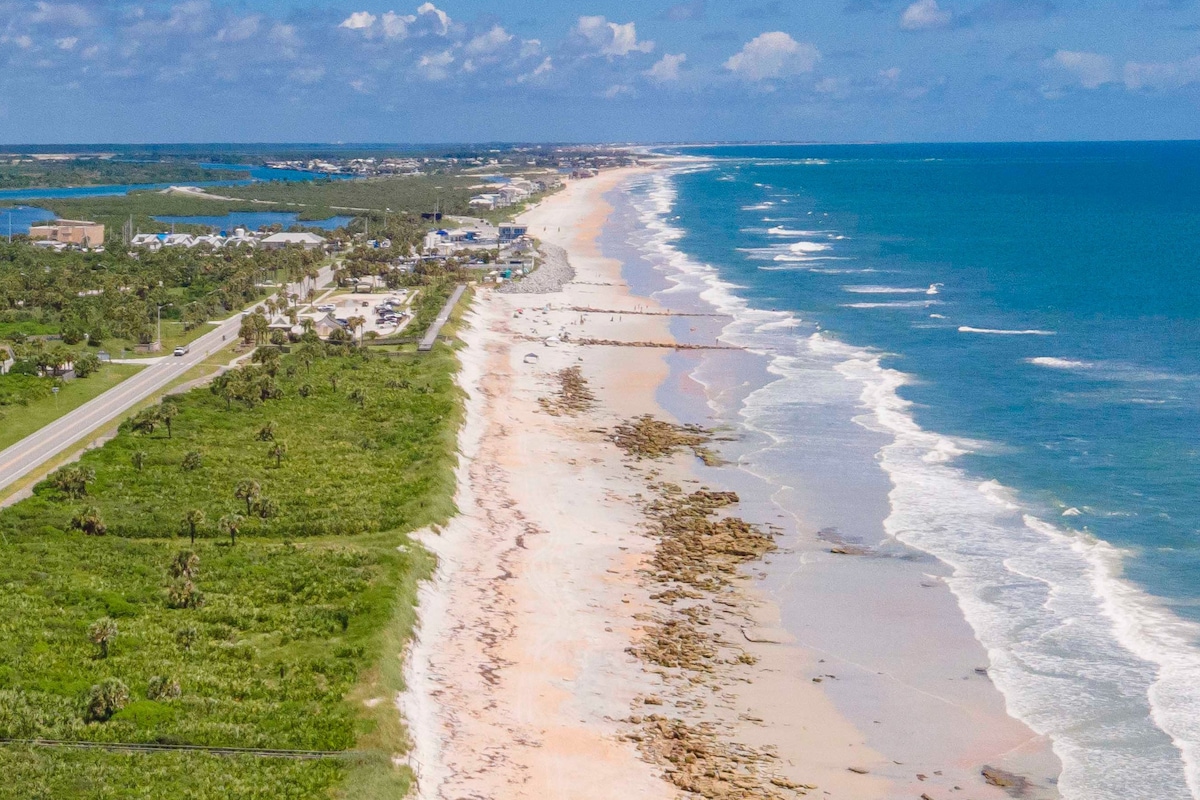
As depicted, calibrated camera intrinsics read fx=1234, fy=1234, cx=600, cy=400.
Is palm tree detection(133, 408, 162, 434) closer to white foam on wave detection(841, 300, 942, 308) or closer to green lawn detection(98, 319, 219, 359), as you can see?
green lawn detection(98, 319, 219, 359)

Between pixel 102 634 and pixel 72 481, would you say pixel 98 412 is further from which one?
pixel 102 634

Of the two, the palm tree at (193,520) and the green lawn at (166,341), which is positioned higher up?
the green lawn at (166,341)

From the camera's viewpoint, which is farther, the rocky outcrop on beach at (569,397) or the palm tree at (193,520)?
the rocky outcrop on beach at (569,397)

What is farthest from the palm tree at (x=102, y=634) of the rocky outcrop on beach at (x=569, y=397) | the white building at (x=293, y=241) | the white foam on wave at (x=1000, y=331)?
the white building at (x=293, y=241)

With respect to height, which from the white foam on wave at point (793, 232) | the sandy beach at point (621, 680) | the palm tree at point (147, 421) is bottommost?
the sandy beach at point (621, 680)

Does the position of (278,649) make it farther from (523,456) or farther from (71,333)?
(71,333)

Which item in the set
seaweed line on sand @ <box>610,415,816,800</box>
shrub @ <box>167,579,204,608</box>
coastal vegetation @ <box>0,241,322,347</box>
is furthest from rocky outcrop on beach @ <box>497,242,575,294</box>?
shrub @ <box>167,579,204,608</box>

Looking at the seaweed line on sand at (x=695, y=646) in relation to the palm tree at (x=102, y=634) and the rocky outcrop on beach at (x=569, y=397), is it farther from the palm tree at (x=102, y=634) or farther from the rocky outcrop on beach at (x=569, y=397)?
the palm tree at (x=102, y=634)
